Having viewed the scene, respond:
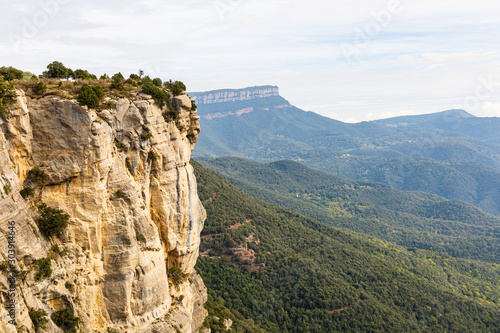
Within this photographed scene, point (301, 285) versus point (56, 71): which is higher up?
point (56, 71)

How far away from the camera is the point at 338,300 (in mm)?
A: 65062

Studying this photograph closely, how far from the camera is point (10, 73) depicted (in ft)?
80.6

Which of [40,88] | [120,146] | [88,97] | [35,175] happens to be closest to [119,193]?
[120,146]

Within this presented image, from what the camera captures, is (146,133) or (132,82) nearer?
(146,133)

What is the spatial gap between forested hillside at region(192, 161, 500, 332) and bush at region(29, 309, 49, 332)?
1024 inches

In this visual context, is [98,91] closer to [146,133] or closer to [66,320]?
[146,133]

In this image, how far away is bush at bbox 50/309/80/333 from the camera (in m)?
20.0

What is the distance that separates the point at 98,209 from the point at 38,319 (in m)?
6.73

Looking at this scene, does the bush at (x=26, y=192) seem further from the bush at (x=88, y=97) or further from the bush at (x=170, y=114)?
the bush at (x=170, y=114)

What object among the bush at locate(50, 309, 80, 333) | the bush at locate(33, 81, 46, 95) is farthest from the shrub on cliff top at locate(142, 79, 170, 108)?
the bush at locate(50, 309, 80, 333)

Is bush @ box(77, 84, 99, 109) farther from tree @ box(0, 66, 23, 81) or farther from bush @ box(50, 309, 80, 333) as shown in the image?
bush @ box(50, 309, 80, 333)

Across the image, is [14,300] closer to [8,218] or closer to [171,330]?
[8,218]

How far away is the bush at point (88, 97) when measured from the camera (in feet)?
72.3

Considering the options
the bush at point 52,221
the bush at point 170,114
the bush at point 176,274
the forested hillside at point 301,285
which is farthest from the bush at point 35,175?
the forested hillside at point 301,285
